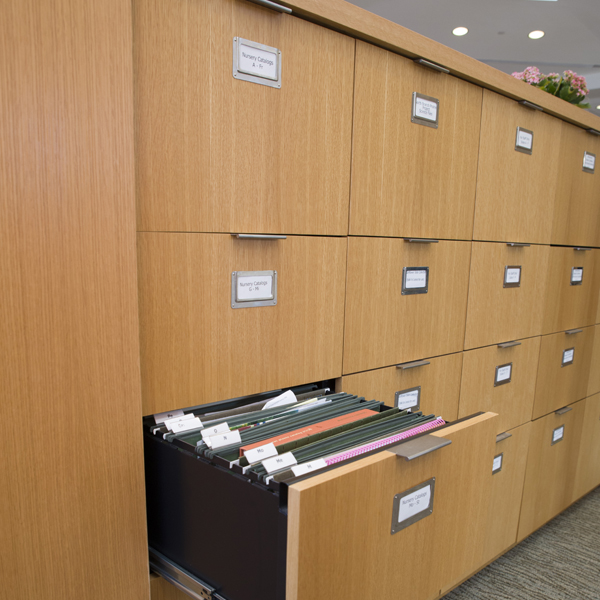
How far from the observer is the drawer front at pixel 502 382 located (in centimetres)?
165

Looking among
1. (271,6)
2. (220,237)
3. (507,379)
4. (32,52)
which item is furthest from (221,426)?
(507,379)

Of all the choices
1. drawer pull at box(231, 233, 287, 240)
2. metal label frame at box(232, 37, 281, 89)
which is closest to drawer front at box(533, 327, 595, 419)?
Answer: drawer pull at box(231, 233, 287, 240)

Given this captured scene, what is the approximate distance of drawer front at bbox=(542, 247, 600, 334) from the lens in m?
1.98

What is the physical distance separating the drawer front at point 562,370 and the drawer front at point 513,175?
0.49 m

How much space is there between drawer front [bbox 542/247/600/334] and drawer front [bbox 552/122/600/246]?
2.5 inches

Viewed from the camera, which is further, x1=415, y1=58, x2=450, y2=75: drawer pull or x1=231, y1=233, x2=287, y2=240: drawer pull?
x1=415, y1=58, x2=450, y2=75: drawer pull

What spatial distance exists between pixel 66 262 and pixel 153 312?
7.1 inches

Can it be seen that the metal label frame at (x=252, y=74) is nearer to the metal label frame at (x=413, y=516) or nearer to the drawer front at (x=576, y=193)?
the metal label frame at (x=413, y=516)

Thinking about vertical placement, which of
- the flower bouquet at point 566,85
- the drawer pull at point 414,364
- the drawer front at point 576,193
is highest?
the flower bouquet at point 566,85

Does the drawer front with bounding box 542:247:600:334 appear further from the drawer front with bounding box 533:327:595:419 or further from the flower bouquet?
the flower bouquet

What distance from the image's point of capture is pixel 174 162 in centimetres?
87

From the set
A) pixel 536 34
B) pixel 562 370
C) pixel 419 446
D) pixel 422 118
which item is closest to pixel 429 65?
pixel 422 118

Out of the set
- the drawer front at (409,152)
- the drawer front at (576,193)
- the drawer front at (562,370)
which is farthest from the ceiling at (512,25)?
the drawer front at (409,152)

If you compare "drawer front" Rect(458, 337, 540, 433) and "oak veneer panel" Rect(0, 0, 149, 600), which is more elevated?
"oak veneer panel" Rect(0, 0, 149, 600)
